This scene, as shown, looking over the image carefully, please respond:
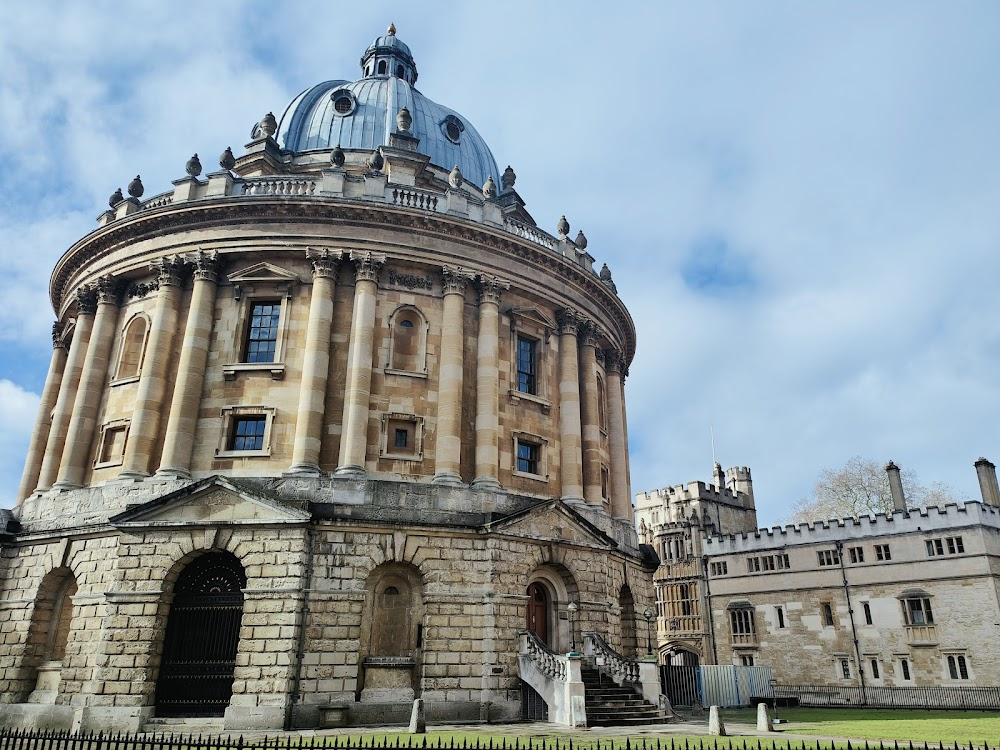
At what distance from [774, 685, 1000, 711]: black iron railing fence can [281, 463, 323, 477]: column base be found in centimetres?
2970

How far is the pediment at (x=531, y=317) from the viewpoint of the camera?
3225 centimetres

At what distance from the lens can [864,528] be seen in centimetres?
4838

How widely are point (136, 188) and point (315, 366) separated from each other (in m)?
13.0

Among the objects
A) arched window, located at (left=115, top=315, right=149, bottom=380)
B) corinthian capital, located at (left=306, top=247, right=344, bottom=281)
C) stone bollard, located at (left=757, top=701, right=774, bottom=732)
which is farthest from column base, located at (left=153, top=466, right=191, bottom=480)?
stone bollard, located at (left=757, top=701, right=774, bottom=732)

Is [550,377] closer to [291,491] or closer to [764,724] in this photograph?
[291,491]

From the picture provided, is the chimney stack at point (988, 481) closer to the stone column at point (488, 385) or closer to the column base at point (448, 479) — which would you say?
the stone column at point (488, 385)

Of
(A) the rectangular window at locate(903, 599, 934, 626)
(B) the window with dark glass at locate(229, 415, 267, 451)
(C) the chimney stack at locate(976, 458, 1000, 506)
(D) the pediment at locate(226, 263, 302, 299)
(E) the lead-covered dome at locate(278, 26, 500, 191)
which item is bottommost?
(A) the rectangular window at locate(903, 599, 934, 626)

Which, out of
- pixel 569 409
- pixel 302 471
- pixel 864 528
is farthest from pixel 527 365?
pixel 864 528

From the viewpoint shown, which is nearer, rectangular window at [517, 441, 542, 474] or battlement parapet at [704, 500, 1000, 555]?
rectangular window at [517, 441, 542, 474]

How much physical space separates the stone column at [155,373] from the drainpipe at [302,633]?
23.7ft

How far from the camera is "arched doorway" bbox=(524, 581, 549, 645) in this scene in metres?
27.8

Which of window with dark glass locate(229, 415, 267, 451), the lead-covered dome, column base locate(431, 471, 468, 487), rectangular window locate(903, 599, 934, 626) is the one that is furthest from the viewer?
rectangular window locate(903, 599, 934, 626)

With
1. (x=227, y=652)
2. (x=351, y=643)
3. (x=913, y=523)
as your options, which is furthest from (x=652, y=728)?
(x=913, y=523)

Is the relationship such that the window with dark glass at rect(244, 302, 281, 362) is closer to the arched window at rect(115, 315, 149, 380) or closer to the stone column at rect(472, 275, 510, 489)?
the arched window at rect(115, 315, 149, 380)
